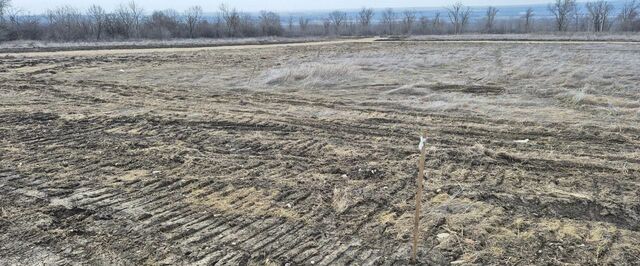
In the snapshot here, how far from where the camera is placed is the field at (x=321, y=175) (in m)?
5.33

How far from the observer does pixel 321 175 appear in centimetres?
738

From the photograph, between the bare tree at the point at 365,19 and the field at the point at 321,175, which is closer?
the field at the point at 321,175

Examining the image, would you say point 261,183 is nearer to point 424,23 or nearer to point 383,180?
point 383,180

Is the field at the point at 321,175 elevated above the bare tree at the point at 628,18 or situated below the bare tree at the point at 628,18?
below

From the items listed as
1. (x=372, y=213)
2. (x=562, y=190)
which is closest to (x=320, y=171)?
(x=372, y=213)

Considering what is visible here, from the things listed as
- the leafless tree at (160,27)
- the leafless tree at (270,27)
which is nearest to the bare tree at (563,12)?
the leafless tree at (270,27)

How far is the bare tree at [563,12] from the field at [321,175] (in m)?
60.7

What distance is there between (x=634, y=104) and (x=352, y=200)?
8.61 m

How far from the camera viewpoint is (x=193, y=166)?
7816mm

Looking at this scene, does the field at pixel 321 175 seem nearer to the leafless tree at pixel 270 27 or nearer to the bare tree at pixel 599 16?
the leafless tree at pixel 270 27

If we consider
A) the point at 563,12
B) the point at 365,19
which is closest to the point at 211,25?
the point at 365,19

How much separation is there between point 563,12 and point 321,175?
70.8 m

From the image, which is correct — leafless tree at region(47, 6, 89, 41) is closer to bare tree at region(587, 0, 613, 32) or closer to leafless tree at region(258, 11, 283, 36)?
leafless tree at region(258, 11, 283, 36)

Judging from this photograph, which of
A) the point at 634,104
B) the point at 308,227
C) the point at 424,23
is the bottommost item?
the point at 308,227
